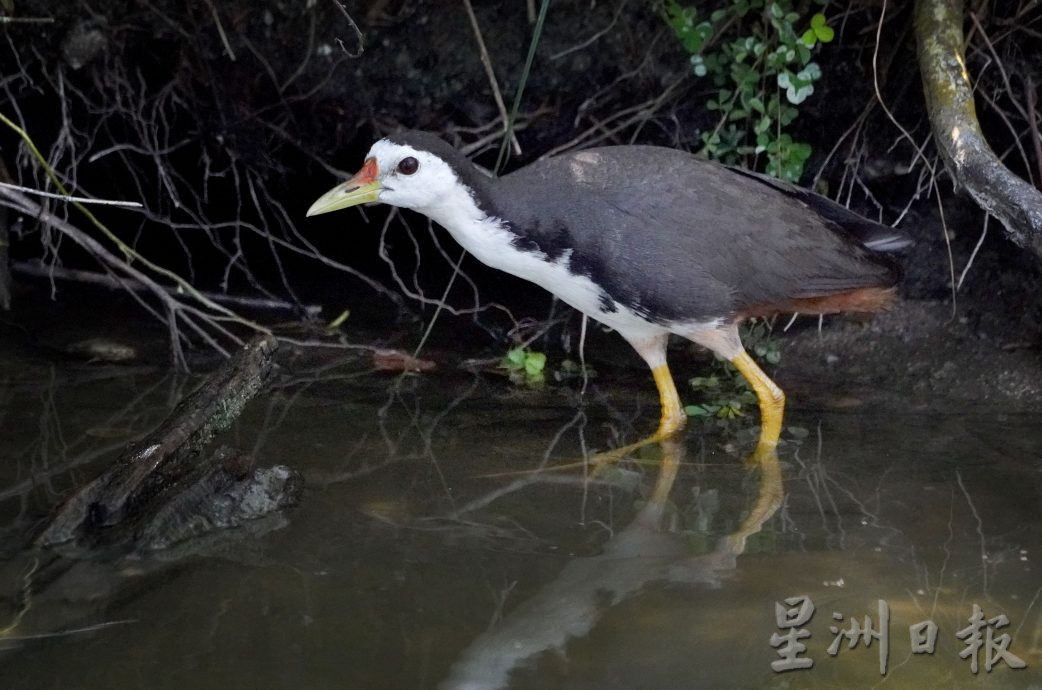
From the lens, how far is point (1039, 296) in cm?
432

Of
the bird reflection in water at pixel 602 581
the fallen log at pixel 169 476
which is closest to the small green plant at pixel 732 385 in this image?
the bird reflection in water at pixel 602 581

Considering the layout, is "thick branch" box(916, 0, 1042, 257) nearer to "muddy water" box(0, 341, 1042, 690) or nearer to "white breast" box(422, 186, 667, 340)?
"muddy water" box(0, 341, 1042, 690)

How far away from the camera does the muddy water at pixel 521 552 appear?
2420mm

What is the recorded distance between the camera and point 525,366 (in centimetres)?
438

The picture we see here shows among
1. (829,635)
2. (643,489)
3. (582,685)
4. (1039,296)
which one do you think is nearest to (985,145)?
(1039,296)

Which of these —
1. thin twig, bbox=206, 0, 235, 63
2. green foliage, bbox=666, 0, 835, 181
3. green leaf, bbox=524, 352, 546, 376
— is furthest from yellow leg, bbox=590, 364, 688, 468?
thin twig, bbox=206, 0, 235, 63

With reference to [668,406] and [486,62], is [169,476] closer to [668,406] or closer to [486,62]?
[668,406]

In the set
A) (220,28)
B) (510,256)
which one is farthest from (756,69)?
(220,28)

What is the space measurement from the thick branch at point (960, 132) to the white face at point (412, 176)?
1530 millimetres

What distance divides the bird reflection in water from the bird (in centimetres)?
58

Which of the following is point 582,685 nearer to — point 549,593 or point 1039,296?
point 549,593

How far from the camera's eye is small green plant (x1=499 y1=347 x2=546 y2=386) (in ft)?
14.2

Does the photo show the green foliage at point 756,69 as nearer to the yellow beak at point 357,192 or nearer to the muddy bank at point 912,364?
the muddy bank at point 912,364

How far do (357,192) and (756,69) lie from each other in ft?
5.20
